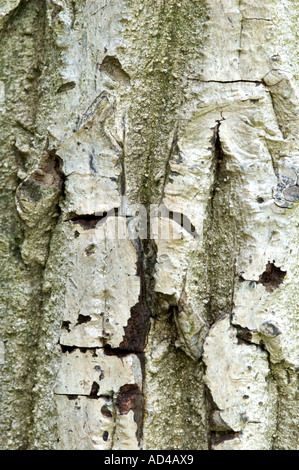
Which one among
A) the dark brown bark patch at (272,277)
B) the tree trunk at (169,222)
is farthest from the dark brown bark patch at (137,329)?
the dark brown bark patch at (272,277)

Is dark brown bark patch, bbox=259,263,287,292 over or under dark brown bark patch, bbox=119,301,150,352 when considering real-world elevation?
over

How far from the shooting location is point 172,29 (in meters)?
1.27

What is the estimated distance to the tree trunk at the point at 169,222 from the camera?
1.20 meters

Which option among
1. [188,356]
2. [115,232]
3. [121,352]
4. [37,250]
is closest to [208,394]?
[188,356]

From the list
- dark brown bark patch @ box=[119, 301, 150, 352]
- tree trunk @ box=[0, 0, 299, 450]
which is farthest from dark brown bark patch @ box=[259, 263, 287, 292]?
dark brown bark patch @ box=[119, 301, 150, 352]

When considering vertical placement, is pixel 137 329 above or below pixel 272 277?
below

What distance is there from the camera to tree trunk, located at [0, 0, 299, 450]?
3.94ft

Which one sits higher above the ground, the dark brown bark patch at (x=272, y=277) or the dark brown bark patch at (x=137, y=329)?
the dark brown bark patch at (x=272, y=277)

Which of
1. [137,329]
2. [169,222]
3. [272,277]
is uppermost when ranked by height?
[169,222]

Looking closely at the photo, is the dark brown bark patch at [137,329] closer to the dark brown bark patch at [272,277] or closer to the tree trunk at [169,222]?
the tree trunk at [169,222]

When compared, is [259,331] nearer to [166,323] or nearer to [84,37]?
[166,323]

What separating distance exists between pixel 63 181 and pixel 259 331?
0.54 metres

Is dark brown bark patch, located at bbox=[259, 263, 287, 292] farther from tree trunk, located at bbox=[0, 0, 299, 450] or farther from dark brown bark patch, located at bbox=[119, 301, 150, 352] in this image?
dark brown bark patch, located at bbox=[119, 301, 150, 352]

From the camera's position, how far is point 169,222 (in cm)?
121
